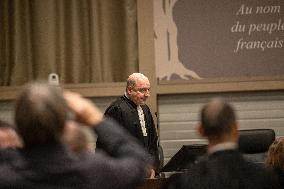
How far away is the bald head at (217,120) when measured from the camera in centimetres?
193

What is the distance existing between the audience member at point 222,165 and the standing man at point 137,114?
2896 millimetres

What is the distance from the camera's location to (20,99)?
1497mm

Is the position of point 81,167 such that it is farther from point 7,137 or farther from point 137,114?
point 137,114

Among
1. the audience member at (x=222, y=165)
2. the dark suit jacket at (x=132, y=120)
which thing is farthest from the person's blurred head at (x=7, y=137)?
the dark suit jacket at (x=132, y=120)

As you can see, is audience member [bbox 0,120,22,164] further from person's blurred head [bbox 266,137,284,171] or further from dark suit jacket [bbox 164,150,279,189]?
person's blurred head [bbox 266,137,284,171]

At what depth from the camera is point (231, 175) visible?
1902 mm

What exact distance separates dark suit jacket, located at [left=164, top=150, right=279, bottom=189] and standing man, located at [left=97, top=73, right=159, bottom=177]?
293 centimetres

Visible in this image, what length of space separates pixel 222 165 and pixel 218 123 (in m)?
0.14

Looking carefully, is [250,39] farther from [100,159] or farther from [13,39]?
[100,159]

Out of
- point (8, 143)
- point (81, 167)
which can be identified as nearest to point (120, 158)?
point (81, 167)

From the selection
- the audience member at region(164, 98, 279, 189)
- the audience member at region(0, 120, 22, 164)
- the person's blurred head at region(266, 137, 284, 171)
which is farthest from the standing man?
the audience member at region(164, 98, 279, 189)

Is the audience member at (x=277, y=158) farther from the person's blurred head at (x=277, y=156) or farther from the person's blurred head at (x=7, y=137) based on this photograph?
the person's blurred head at (x=7, y=137)

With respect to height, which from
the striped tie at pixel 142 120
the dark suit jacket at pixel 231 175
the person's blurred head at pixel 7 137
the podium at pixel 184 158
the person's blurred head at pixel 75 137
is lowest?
the podium at pixel 184 158

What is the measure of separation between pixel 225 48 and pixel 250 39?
319 mm
